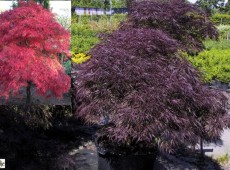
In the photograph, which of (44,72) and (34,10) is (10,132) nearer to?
(44,72)

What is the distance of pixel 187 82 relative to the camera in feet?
10.7

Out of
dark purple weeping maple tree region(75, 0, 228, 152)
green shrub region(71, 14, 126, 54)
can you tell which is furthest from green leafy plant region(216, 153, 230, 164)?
green shrub region(71, 14, 126, 54)

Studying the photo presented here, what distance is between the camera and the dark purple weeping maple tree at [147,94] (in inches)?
121

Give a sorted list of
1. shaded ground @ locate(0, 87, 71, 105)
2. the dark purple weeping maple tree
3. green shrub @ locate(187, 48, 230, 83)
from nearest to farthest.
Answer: the dark purple weeping maple tree → shaded ground @ locate(0, 87, 71, 105) → green shrub @ locate(187, 48, 230, 83)

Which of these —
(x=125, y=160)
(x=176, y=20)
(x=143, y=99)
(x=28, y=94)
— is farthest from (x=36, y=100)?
(x=143, y=99)

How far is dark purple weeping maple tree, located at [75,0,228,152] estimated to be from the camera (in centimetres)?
307

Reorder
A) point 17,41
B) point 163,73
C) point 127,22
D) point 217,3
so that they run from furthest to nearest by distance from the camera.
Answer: point 217,3
point 17,41
point 127,22
point 163,73

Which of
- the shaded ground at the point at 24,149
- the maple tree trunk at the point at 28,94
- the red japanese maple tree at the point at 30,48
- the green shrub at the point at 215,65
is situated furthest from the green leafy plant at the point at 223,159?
the green shrub at the point at 215,65

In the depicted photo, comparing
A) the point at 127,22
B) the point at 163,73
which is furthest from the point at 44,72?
the point at 163,73

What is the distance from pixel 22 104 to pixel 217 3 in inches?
1139

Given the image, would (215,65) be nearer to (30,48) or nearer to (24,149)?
(30,48)

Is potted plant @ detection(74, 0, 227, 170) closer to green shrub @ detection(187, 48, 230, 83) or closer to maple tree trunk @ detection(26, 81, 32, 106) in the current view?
maple tree trunk @ detection(26, 81, 32, 106)

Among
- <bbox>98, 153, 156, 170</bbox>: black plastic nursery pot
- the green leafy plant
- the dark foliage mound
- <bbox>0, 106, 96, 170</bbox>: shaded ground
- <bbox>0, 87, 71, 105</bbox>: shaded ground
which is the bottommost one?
the green leafy plant

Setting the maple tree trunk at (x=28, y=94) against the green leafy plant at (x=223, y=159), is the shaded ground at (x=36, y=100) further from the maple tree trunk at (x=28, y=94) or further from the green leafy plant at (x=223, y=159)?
the green leafy plant at (x=223, y=159)
